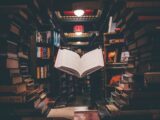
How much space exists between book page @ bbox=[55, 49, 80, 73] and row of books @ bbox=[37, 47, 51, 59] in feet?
11.5

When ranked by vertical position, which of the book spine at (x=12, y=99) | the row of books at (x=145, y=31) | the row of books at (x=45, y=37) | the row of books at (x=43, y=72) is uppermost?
the row of books at (x=45, y=37)

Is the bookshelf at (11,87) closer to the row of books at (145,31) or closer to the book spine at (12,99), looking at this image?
the book spine at (12,99)

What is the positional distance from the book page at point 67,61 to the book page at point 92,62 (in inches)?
1.8

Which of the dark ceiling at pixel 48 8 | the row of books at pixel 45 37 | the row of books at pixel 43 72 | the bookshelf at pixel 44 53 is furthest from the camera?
the row of books at pixel 45 37

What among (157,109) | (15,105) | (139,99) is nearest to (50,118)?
(15,105)

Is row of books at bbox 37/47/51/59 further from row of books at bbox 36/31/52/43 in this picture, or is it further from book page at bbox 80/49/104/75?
book page at bbox 80/49/104/75

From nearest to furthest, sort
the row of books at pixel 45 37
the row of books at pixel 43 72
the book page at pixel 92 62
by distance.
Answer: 1. the book page at pixel 92 62
2. the row of books at pixel 43 72
3. the row of books at pixel 45 37

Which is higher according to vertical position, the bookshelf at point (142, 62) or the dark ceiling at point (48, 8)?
the dark ceiling at point (48, 8)

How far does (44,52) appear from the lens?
213 inches

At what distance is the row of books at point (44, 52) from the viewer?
5.19 meters

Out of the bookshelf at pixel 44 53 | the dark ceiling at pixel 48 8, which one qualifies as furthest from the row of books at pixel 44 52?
the dark ceiling at pixel 48 8

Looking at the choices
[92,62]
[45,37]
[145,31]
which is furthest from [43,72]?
[145,31]

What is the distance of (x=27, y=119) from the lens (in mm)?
1678

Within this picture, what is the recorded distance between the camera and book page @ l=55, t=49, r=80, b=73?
1.59 metres
